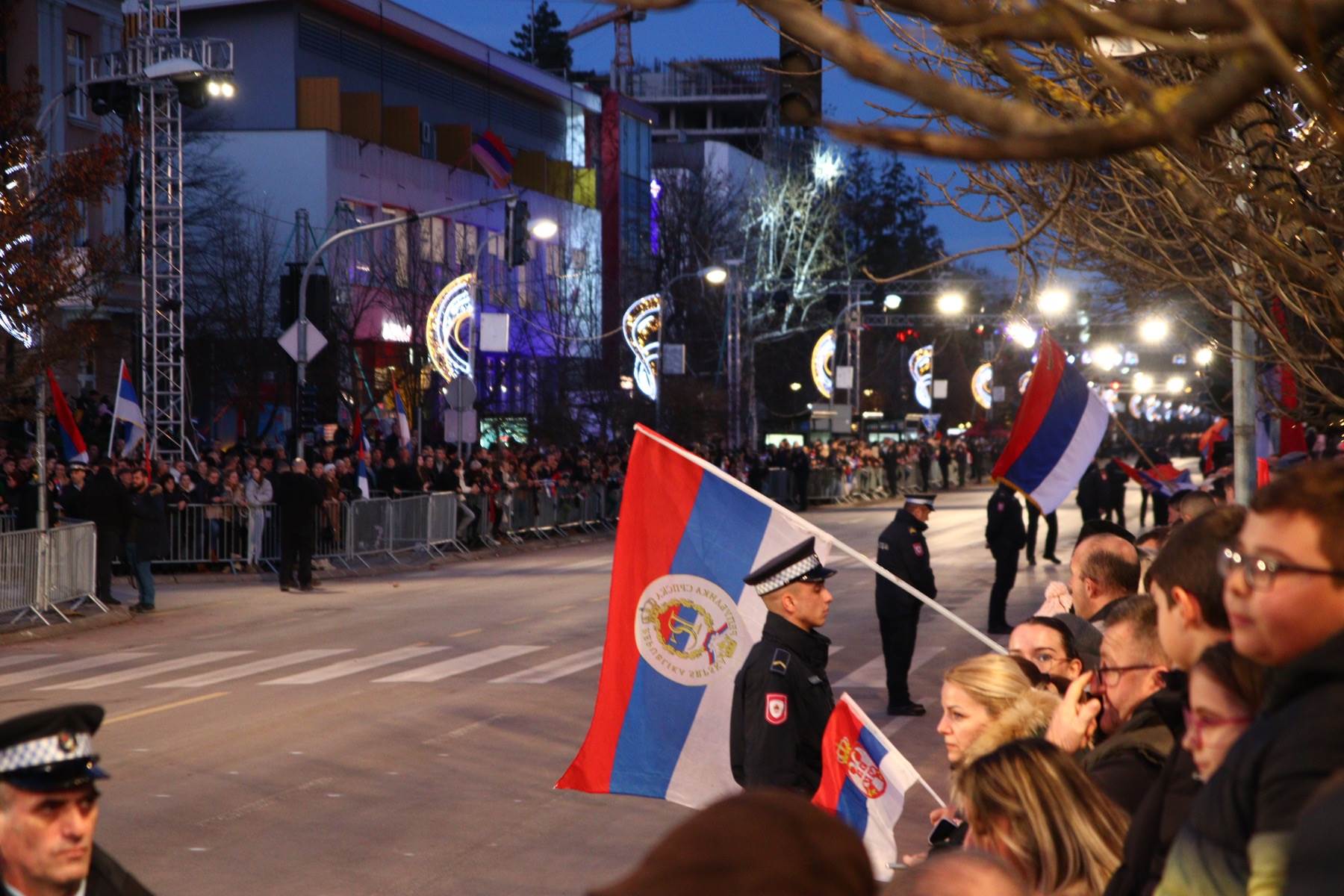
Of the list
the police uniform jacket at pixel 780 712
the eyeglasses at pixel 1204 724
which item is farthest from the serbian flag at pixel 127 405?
the eyeglasses at pixel 1204 724

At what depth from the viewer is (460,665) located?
17.0 m

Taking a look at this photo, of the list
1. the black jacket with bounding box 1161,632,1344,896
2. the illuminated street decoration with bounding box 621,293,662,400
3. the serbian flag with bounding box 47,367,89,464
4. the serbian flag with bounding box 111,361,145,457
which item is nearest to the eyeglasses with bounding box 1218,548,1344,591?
the black jacket with bounding box 1161,632,1344,896

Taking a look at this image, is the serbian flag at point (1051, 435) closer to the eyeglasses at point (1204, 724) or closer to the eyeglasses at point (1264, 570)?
the eyeglasses at point (1204, 724)

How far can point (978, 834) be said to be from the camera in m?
3.75

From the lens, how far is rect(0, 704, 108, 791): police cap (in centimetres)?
393

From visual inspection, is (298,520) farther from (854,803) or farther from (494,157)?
(494,157)

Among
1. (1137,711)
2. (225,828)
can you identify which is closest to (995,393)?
(225,828)

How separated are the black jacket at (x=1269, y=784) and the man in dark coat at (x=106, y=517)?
2090 cm

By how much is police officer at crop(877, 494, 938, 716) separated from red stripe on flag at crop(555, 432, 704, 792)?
7.19 m

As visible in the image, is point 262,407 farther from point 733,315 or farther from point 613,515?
point 733,315

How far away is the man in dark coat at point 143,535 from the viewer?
2197 cm

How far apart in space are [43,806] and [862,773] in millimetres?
3011

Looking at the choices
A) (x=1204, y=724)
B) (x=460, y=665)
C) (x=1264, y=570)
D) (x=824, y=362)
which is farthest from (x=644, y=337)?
(x=1264, y=570)

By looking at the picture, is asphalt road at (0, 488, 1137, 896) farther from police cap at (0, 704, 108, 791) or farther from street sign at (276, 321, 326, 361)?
street sign at (276, 321, 326, 361)
